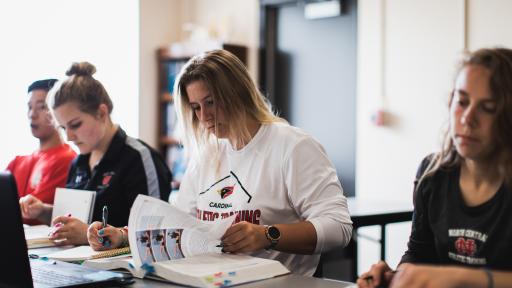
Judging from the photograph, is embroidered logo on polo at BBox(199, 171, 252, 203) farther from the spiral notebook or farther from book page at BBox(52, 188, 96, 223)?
book page at BBox(52, 188, 96, 223)

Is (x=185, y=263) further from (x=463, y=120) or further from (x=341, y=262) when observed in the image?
(x=341, y=262)

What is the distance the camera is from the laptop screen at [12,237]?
1273 mm

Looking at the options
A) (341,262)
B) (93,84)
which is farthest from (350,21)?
(93,84)

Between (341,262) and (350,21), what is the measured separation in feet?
5.27

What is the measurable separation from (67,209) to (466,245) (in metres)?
1.50

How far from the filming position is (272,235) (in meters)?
1.75

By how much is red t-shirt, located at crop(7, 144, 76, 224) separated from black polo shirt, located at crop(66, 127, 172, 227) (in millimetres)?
315

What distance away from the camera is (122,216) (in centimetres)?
238

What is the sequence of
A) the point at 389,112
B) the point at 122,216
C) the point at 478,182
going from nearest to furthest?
the point at 478,182, the point at 122,216, the point at 389,112

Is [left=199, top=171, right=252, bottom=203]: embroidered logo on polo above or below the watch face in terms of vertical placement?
above

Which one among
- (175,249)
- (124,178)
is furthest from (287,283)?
(124,178)

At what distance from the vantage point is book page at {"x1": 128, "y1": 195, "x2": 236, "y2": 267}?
5.31 feet

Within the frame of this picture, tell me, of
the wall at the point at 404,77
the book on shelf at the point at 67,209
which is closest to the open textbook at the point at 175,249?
the book on shelf at the point at 67,209

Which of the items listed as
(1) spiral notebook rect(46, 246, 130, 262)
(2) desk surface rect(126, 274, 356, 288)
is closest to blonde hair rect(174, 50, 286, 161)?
(1) spiral notebook rect(46, 246, 130, 262)
